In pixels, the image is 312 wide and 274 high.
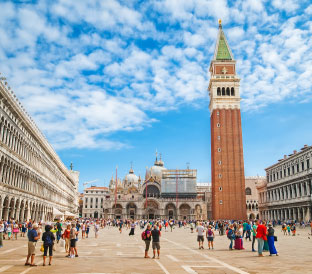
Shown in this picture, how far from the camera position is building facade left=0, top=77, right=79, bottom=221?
29375mm

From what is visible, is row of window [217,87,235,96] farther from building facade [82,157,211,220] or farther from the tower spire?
building facade [82,157,211,220]

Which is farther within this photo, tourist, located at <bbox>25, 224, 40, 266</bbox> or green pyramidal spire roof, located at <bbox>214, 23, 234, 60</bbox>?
green pyramidal spire roof, located at <bbox>214, 23, 234, 60</bbox>

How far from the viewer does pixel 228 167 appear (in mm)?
72125

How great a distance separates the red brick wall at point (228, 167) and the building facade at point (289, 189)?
Answer: 232 inches

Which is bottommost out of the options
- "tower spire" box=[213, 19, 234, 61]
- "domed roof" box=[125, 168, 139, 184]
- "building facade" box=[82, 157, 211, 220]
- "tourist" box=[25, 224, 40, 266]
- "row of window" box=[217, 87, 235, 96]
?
"tourist" box=[25, 224, 40, 266]

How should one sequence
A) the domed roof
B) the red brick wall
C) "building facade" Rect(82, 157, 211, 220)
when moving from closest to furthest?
the red brick wall → "building facade" Rect(82, 157, 211, 220) → the domed roof

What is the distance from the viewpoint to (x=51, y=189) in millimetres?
56594

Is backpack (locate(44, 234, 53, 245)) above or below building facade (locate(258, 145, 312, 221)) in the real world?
below

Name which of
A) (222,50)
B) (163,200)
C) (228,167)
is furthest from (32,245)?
(163,200)

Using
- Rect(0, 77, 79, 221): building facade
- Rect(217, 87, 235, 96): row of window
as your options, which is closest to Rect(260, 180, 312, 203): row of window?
Rect(217, 87, 235, 96): row of window

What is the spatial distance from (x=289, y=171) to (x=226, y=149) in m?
16.0

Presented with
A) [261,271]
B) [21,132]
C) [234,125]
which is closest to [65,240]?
[261,271]

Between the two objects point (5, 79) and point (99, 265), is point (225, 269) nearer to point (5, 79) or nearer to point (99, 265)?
point (99, 265)

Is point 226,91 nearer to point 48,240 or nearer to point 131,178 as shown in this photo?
point 131,178
